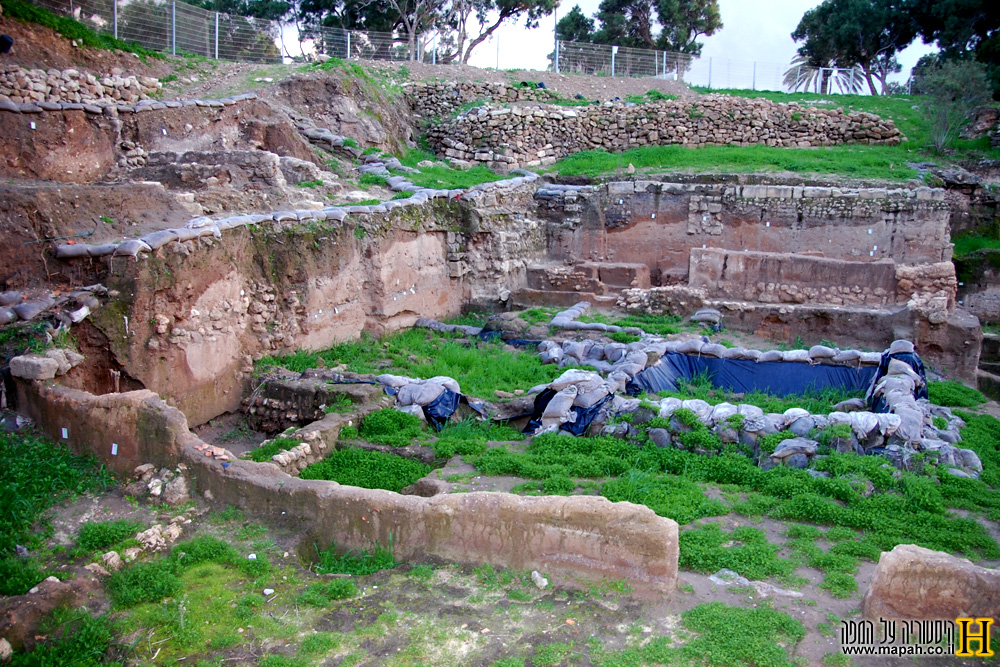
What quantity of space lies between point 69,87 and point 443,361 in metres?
8.05

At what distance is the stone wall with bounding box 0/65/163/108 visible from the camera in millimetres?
11836

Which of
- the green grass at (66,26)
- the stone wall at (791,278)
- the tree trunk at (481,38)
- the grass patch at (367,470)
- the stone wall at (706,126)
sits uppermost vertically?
the tree trunk at (481,38)

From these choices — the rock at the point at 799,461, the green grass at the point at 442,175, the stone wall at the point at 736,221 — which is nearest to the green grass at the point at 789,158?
the stone wall at the point at 736,221

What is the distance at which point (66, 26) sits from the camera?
45.5ft

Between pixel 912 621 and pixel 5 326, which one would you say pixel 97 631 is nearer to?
pixel 5 326

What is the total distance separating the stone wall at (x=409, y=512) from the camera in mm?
5023

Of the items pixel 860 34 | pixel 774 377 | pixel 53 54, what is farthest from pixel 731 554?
pixel 860 34

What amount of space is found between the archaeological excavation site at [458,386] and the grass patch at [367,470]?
0.06m

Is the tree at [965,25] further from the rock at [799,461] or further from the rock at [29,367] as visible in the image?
the rock at [29,367]

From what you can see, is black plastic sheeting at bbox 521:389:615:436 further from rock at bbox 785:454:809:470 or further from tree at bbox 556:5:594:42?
tree at bbox 556:5:594:42

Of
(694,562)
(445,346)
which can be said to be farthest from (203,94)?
(694,562)

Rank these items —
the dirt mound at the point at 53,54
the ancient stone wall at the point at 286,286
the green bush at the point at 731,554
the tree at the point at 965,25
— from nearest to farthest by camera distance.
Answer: the green bush at the point at 731,554 < the ancient stone wall at the point at 286,286 < the dirt mound at the point at 53,54 < the tree at the point at 965,25

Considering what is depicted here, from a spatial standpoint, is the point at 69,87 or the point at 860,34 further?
the point at 860,34

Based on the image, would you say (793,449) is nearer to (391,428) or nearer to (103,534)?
(391,428)
